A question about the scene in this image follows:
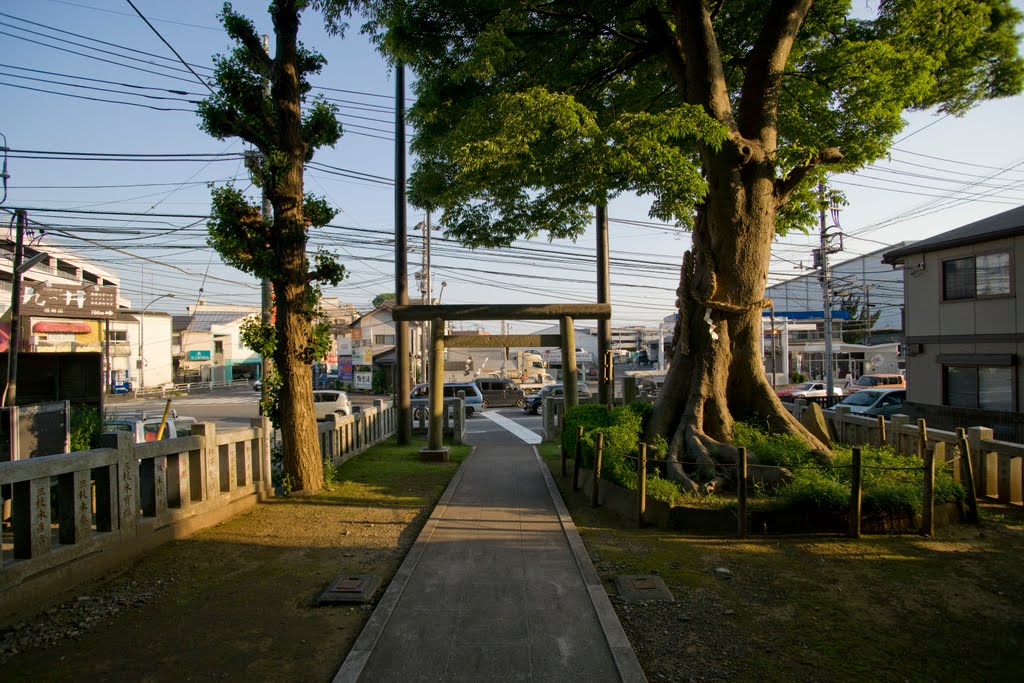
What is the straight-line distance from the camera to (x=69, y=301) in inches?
754

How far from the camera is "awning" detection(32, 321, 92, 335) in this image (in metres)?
25.6

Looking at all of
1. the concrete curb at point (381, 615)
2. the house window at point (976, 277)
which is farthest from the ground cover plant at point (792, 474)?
the house window at point (976, 277)

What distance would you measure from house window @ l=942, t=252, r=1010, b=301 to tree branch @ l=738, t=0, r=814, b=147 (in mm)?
10430

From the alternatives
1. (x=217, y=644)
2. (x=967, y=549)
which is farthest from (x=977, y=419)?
(x=217, y=644)

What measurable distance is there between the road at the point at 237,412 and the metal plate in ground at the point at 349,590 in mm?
11271

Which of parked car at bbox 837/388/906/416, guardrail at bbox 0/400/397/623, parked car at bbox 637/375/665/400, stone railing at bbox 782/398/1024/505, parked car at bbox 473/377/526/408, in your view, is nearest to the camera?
guardrail at bbox 0/400/397/623

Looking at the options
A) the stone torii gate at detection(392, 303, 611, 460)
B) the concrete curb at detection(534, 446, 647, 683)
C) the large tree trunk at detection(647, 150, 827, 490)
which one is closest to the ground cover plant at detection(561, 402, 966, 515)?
the large tree trunk at detection(647, 150, 827, 490)

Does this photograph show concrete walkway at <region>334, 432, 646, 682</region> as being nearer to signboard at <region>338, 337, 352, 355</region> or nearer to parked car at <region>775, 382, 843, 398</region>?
parked car at <region>775, 382, 843, 398</region>

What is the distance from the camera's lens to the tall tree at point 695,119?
8.52 metres

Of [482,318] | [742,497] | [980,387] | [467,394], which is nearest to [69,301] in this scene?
[482,318]

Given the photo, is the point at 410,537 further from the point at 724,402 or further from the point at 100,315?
the point at 100,315

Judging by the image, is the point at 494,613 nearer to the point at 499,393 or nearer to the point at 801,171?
the point at 801,171

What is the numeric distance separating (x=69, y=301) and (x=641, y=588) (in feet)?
67.0

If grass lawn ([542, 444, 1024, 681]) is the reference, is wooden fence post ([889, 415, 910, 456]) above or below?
above
